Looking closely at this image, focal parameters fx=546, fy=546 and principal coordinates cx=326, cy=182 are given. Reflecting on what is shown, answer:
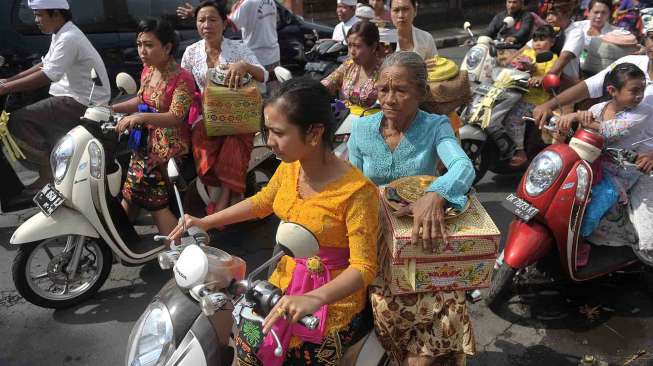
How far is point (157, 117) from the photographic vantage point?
3234mm

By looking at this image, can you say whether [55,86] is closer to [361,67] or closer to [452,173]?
[361,67]

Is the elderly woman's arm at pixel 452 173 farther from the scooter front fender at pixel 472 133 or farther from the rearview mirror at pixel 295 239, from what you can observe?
the scooter front fender at pixel 472 133

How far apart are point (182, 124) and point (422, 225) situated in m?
2.30

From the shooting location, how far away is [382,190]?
2.02 m

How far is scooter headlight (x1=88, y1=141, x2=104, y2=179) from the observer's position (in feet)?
10.2

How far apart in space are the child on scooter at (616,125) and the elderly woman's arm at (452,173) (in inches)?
47.5

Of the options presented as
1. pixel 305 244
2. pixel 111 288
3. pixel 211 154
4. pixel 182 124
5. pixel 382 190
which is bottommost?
pixel 111 288

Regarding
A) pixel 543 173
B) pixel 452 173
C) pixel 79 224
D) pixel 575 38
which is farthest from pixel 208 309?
pixel 575 38

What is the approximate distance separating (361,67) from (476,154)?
1795mm

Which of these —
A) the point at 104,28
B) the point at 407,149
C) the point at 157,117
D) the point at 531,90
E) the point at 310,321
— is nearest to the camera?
the point at 310,321

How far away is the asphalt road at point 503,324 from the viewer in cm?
296

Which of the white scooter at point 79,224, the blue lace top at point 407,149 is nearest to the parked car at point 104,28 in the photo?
the white scooter at point 79,224

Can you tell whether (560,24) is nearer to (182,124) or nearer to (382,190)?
(182,124)

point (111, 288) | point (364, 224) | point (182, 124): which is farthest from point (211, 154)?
point (364, 224)
